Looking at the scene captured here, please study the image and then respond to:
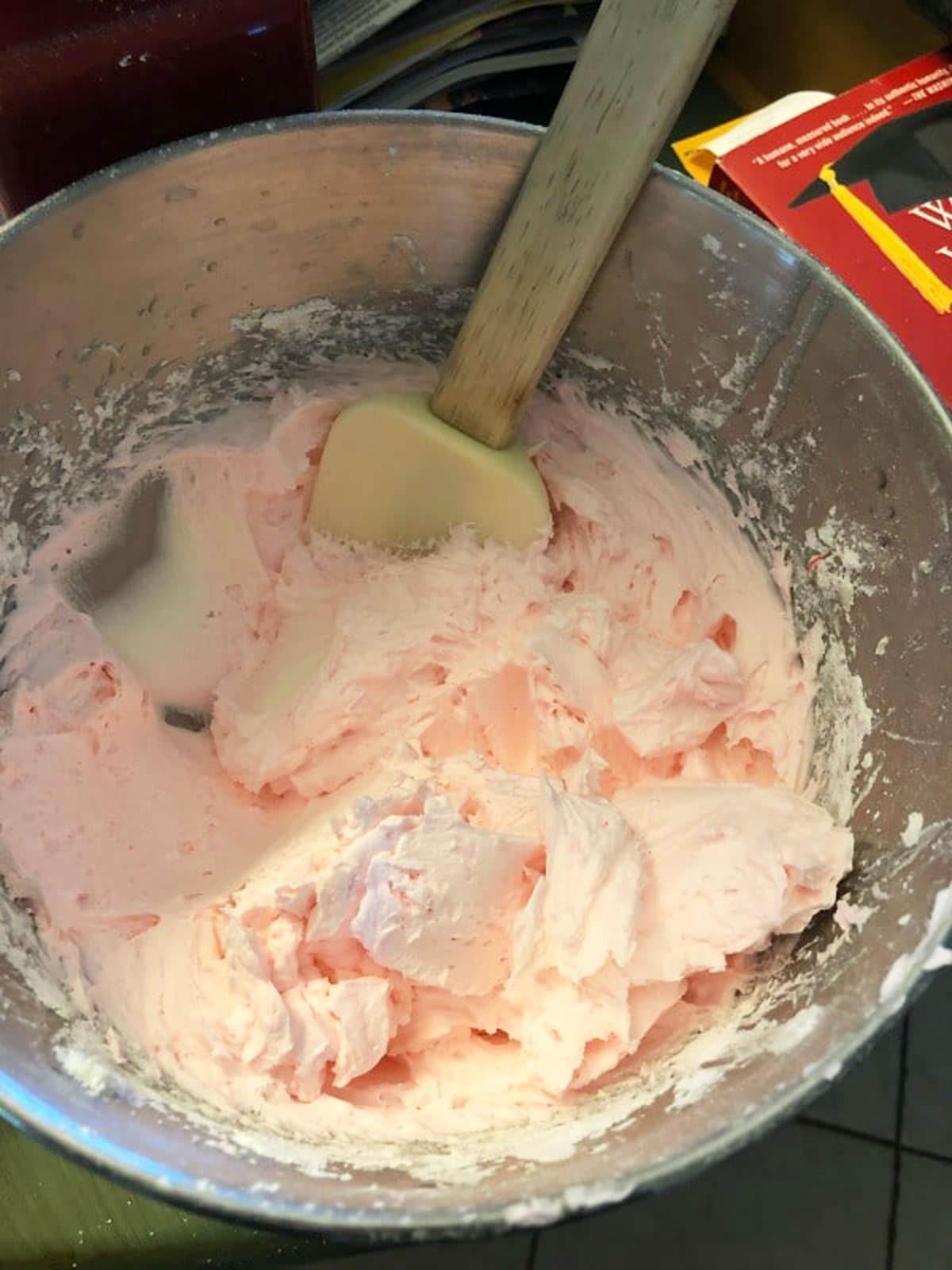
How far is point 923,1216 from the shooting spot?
1280 millimetres

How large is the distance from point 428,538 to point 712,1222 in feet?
3.07

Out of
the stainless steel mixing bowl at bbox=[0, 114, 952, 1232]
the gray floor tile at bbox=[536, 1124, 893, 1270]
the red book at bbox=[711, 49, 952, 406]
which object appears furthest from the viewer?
the gray floor tile at bbox=[536, 1124, 893, 1270]

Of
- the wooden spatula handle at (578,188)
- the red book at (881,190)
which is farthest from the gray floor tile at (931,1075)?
the wooden spatula handle at (578,188)

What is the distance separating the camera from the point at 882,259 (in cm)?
90

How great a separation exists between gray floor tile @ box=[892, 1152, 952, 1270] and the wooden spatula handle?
3.60ft

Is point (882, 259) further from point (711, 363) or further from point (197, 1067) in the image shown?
point (197, 1067)

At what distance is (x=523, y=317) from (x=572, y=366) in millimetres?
102

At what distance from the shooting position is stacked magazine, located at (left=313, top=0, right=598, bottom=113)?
94 cm

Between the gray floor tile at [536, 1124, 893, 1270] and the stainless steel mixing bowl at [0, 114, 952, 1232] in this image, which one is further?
the gray floor tile at [536, 1124, 893, 1270]

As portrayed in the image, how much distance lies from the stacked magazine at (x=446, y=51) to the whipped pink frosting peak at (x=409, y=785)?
0.30 meters

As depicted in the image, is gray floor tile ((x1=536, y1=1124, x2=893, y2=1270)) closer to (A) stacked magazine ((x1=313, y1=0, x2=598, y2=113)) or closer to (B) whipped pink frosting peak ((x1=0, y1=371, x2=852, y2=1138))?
(B) whipped pink frosting peak ((x1=0, y1=371, x2=852, y2=1138))

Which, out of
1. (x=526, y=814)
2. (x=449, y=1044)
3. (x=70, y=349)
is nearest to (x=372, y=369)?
(x=70, y=349)

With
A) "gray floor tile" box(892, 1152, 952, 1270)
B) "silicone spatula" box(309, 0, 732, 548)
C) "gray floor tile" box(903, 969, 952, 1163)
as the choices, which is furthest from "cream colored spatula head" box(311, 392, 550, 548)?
"gray floor tile" box(892, 1152, 952, 1270)

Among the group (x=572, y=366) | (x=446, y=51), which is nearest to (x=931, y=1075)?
(x=572, y=366)
